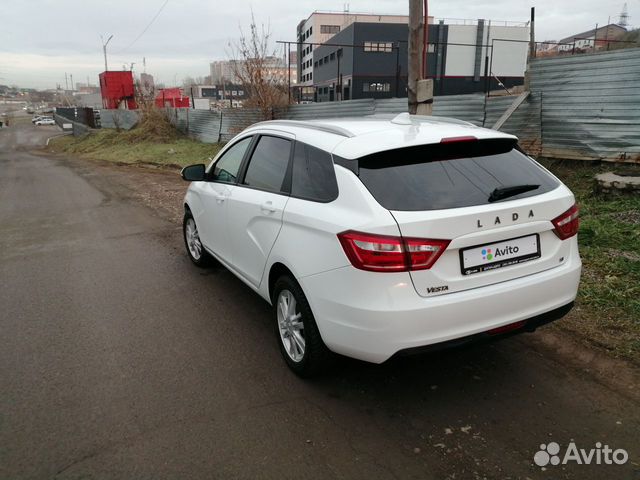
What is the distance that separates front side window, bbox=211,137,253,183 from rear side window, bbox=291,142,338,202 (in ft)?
3.30

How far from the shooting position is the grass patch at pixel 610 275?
12.2ft

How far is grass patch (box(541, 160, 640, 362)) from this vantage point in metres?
3.73

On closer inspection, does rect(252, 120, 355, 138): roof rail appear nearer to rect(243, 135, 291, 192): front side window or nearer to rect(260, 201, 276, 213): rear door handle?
rect(243, 135, 291, 192): front side window

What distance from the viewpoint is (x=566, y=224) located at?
3061mm

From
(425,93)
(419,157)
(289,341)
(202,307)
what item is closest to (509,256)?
(419,157)

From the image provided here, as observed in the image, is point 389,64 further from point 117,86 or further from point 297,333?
point 297,333

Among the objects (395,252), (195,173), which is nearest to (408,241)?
(395,252)

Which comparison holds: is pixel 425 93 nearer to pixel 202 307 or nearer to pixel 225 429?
pixel 202 307

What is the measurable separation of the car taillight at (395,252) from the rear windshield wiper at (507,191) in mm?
461

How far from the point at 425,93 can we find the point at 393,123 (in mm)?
4360

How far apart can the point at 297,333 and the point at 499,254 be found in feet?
4.50

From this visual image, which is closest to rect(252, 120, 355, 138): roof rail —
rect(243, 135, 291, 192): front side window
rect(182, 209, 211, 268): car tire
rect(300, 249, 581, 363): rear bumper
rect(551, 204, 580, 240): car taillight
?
rect(243, 135, 291, 192): front side window

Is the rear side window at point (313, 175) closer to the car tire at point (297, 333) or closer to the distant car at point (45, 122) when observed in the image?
the car tire at point (297, 333)

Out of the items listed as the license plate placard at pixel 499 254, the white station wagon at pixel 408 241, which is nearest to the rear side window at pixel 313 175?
the white station wagon at pixel 408 241
